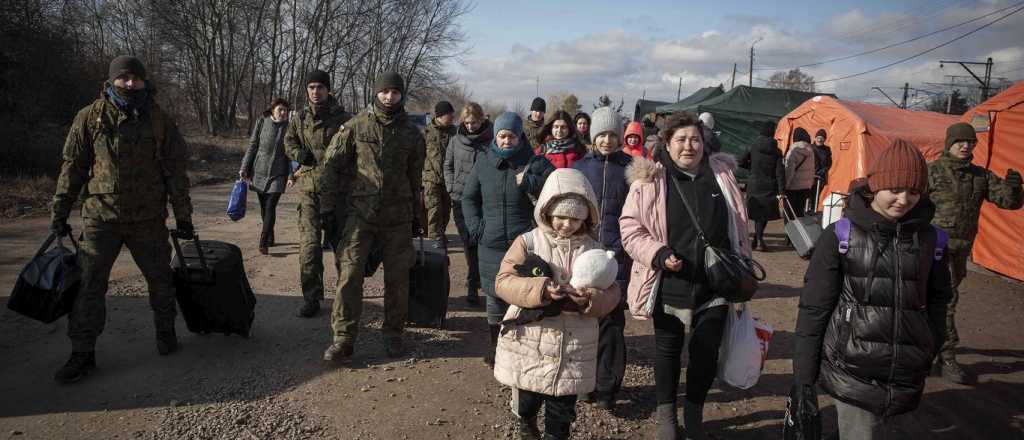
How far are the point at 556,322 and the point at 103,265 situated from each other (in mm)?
3098

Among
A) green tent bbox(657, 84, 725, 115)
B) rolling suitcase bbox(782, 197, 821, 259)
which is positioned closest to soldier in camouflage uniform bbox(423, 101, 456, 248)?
rolling suitcase bbox(782, 197, 821, 259)

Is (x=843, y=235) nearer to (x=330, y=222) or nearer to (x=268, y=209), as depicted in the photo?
A: (x=330, y=222)

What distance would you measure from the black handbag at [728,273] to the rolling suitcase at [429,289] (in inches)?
94.9

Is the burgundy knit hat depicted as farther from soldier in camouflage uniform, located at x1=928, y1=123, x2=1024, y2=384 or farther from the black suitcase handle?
the black suitcase handle

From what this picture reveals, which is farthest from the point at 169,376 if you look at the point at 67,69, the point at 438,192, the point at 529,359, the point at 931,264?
the point at 67,69

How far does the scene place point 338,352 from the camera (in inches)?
164

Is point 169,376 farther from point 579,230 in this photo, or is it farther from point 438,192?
point 438,192

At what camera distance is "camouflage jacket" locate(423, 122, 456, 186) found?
267 inches

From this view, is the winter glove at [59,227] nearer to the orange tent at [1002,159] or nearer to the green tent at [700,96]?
the orange tent at [1002,159]

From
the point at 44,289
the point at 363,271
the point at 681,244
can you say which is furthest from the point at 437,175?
the point at 681,244

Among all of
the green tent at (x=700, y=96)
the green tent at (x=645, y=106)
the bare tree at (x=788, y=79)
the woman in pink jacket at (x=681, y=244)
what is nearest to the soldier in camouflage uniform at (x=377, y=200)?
the woman in pink jacket at (x=681, y=244)

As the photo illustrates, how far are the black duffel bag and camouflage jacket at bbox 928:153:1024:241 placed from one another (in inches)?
244

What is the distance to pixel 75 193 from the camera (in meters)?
3.82

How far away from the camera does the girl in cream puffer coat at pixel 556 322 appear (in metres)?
2.69
